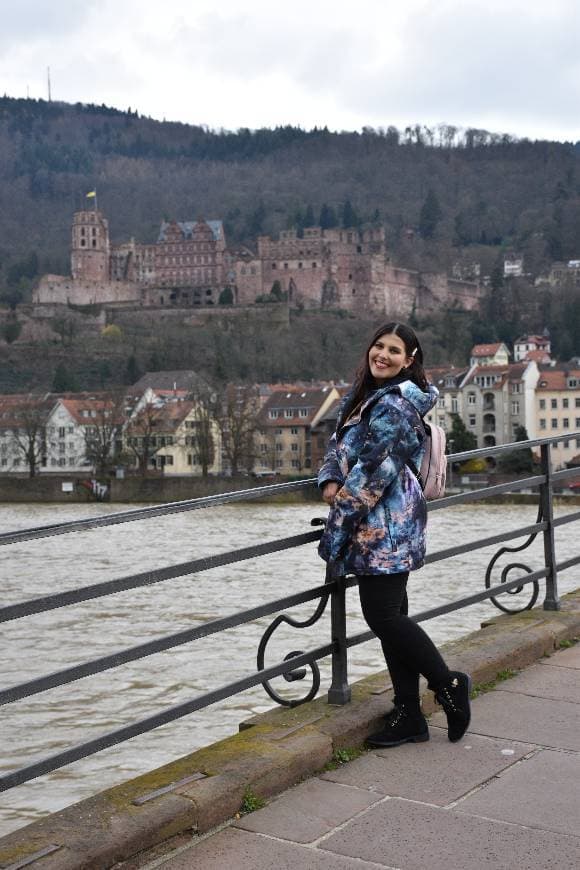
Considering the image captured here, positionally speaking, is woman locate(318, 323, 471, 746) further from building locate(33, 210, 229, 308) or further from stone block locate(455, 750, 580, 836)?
building locate(33, 210, 229, 308)

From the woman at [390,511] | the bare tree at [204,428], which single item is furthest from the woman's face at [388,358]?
the bare tree at [204,428]

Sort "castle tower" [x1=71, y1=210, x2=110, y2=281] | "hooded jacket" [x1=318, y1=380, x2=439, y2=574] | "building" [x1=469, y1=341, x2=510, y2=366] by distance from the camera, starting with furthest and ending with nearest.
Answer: "castle tower" [x1=71, y1=210, x2=110, y2=281] → "building" [x1=469, y1=341, x2=510, y2=366] → "hooded jacket" [x1=318, y1=380, x2=439, y2=574]

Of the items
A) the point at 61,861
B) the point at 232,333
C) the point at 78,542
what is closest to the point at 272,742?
the point at 61,861

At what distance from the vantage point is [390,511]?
123 inches

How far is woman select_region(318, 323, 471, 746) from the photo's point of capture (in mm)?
3098

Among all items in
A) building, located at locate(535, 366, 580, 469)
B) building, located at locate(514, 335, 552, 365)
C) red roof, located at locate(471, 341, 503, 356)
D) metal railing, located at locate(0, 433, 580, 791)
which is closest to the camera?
metal railing, located at locate(0, 433, 580, 791)

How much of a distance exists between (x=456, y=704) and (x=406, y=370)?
914 mm

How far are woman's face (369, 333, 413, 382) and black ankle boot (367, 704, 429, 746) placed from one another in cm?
91

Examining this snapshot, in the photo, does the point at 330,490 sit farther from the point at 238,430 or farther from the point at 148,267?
the point at 148,267

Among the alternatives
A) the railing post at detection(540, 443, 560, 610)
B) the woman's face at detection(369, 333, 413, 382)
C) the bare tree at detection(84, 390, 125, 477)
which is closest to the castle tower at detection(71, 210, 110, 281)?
the bare tree at detection(84, 390, 125, 477)

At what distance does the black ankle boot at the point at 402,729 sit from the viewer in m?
3.21

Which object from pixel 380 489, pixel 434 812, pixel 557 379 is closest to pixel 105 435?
pixel 557 379

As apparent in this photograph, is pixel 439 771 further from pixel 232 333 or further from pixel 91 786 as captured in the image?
pixel 232 333

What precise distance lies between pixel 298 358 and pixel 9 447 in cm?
3596
